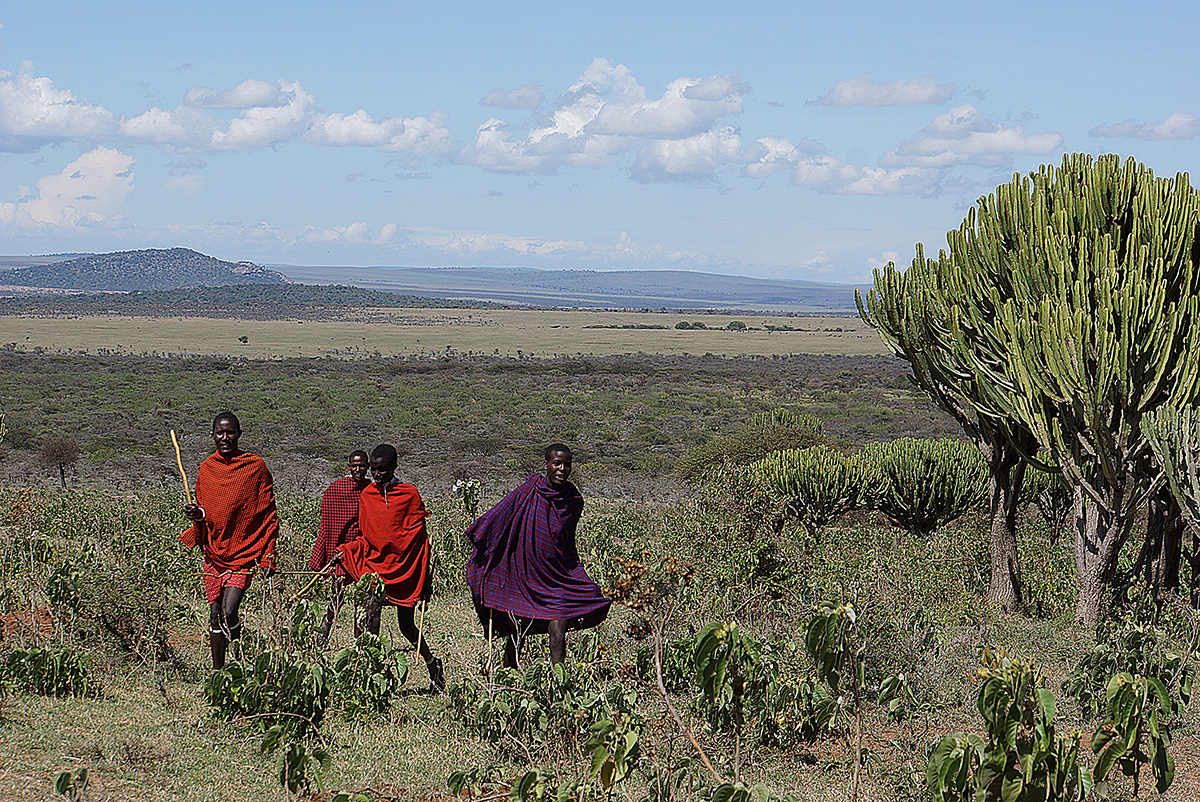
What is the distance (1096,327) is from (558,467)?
12.8 feet

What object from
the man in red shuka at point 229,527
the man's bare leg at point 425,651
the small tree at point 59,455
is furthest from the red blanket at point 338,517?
the small tree at point 59,455

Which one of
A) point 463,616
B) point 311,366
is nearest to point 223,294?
point 311,366

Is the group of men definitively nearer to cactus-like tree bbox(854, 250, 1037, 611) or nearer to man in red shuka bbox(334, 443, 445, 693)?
man in red shuka bbox(334, 443, 445, 693)

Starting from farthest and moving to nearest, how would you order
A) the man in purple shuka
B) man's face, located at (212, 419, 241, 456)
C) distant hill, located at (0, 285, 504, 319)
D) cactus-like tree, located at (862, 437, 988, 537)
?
distant hill, located at (0, 285, 504, 319)
cactus-like tree, located at (862, 437, 988, 537)
man's face, located at (212, 419, 241, 456)
the man in purple shuka

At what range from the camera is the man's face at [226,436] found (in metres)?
5.28

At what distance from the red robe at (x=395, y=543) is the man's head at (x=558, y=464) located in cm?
70

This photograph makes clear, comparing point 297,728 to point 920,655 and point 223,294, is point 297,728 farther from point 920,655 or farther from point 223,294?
point 223,294

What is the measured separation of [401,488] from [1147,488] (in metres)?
4.92

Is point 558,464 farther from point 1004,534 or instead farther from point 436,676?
point 1004,534

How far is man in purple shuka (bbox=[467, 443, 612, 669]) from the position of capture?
518 cm

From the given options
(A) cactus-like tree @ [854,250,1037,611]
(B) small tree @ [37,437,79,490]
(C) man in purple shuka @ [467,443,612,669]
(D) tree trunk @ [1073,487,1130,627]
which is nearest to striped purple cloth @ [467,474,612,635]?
(C) man in purple shuka @ [467,443,612,669]

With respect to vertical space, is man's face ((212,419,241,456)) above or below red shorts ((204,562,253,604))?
above

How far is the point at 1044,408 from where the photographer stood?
711 centimetres

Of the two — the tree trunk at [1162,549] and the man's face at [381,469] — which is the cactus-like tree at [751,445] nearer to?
the tree trunk at [1162,549]
